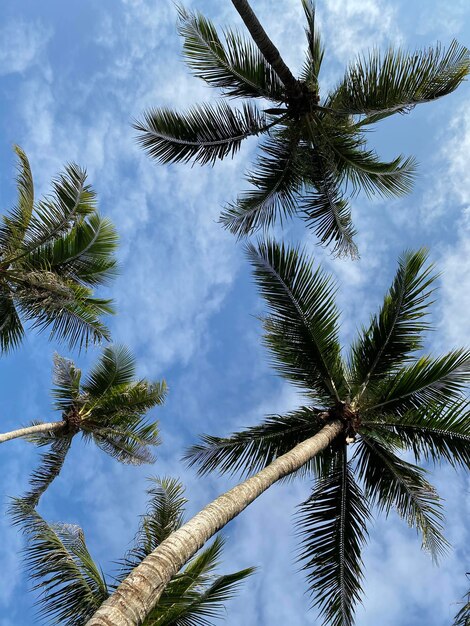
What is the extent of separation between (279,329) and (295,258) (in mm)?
1312

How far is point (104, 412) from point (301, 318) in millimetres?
7210

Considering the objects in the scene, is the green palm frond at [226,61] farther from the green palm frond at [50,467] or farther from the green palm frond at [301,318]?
the green palm frond at [50,467]

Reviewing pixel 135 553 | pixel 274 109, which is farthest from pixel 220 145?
pixel 135 553

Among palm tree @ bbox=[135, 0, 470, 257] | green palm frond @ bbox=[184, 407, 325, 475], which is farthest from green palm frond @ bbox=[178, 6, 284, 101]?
green palm frond @ bbox=[184, 407, 325, 475]

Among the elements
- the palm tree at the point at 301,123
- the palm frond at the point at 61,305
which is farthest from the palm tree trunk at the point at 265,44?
the palm frond at the point at 61,305

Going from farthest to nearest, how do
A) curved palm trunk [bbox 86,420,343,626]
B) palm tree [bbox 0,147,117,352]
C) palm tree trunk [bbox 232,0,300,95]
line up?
palm tree [bbox 0,147,117,352] → palm tree trunk [bbox 232,0,300,95] → curved palm trunk [bbox 86,420,343,626]

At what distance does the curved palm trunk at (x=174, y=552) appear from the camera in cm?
437

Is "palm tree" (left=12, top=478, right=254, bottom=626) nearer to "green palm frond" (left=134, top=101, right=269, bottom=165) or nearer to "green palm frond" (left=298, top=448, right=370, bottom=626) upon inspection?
"green palm frond" (left=298, top=448, right=370, bottom=626)

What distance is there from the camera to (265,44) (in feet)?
30.0

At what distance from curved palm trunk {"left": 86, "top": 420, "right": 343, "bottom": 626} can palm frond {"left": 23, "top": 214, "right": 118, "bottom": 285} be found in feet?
23.8

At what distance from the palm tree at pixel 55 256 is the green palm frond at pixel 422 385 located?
6451 mm

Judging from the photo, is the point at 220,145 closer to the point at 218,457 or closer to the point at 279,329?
the point at 279,329

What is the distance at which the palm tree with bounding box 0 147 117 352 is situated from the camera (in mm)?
12320

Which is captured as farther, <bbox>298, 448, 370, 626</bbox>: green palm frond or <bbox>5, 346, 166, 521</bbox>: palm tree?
<bbox>5, 346, 166, 521</bbox>: palm tree
